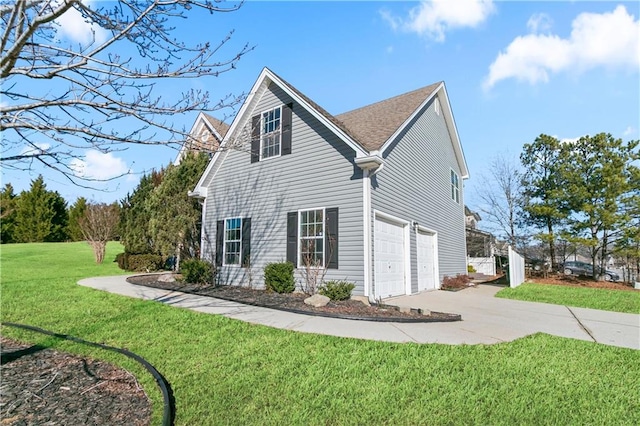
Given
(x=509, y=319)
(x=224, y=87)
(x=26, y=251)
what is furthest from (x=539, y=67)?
(x=26, y=251)

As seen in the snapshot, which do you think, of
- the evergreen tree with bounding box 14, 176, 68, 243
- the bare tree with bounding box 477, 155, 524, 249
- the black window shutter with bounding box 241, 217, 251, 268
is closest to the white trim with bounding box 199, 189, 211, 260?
the black window shutter with bounding box 241, 217, 251, 268

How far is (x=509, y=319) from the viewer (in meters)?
7.02

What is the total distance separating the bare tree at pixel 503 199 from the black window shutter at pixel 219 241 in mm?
19159

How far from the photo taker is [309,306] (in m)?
7.33

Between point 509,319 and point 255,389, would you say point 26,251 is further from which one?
point 509,319

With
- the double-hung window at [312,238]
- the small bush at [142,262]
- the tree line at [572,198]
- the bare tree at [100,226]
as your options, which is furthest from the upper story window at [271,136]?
the tree line at [572,198]

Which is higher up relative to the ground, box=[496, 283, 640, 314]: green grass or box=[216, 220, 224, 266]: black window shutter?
box=[216, 220, 224, 266]: black window shutter

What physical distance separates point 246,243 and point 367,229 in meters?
4.61

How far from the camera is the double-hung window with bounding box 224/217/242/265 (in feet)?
37.6

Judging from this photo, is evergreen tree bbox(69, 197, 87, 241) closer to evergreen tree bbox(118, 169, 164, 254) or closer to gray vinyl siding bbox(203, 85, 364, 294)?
evergreen tree bbox(118, 169, 164, 254)

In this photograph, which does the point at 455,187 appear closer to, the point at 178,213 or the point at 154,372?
the point at 178,213

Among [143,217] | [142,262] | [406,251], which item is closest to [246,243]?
[406,251]

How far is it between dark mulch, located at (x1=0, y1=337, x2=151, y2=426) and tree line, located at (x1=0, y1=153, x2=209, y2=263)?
5.05 meters

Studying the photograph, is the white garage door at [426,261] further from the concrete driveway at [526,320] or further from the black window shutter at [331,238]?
the black window shutter at [331,238]
